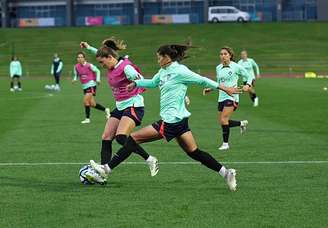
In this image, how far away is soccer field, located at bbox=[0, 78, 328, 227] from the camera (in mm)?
8398

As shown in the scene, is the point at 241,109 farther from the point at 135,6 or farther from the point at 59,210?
the point at 135,6

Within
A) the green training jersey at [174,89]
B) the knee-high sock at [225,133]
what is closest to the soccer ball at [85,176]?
the green training jersey at [174,89]

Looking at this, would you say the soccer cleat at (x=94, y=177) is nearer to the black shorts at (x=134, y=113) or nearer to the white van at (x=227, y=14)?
the black shorts at (x=134, y=113)

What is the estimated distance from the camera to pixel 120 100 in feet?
37.3

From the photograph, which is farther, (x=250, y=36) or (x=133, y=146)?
(x=250, y=36)

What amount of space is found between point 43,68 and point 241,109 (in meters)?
42.7

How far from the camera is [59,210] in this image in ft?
29.1

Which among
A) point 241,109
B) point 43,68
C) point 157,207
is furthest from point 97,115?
point 43,68

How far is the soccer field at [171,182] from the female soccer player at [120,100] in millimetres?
477

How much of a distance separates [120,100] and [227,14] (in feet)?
261

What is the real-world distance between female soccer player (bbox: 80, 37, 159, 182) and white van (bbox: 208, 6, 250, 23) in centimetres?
7923

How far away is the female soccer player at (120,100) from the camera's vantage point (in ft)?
36.3

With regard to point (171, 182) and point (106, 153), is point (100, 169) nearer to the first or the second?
point (106, 153)

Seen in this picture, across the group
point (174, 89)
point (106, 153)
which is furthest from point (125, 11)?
point (174, 89)
